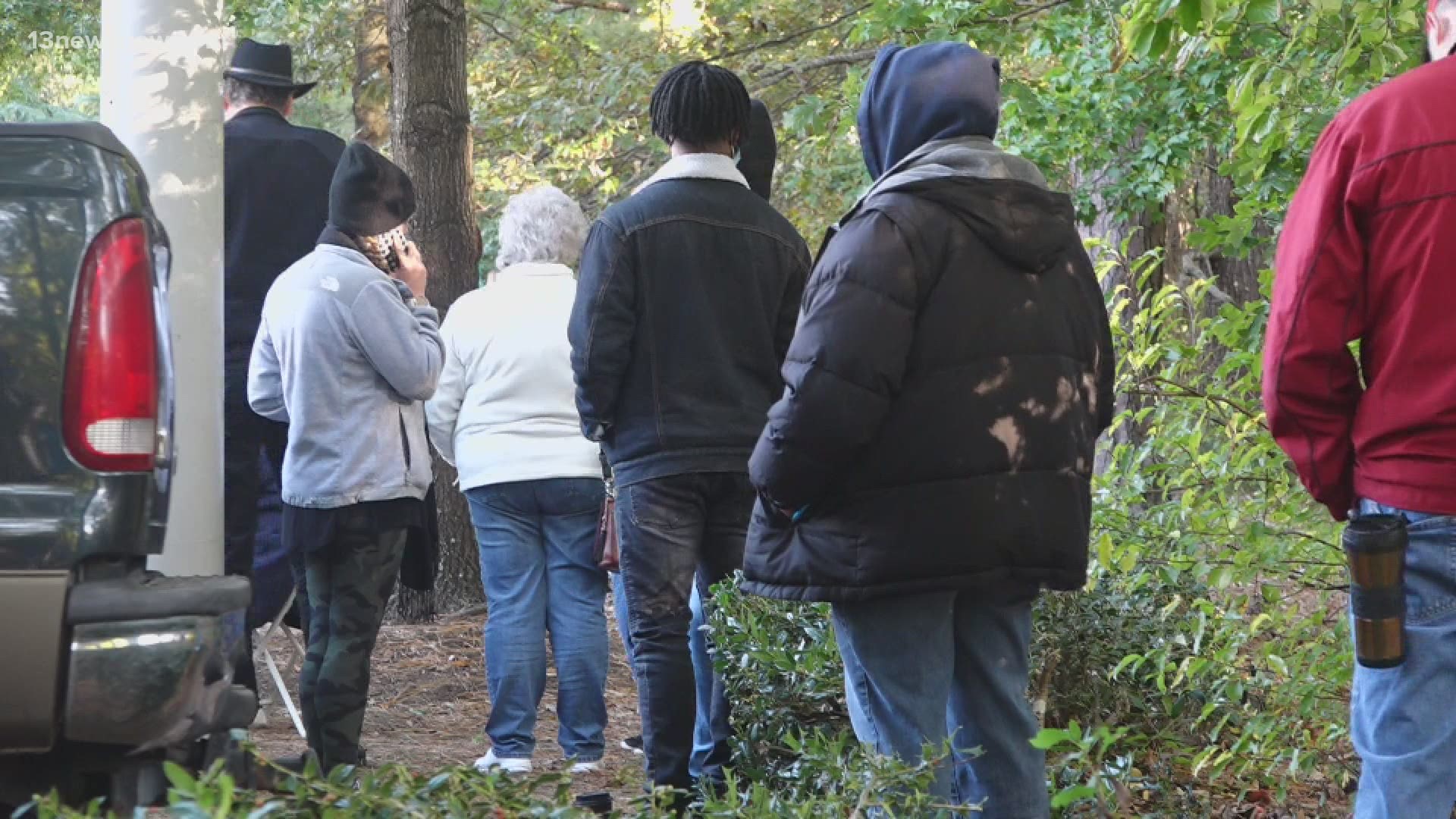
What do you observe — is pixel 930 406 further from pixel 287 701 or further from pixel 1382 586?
pixel 287 701

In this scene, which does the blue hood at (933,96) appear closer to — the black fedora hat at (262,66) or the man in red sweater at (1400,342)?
the man in red sweater at (1400,342)

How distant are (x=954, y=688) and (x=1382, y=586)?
113 centimetres

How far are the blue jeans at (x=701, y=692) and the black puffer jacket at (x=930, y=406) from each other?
163cm

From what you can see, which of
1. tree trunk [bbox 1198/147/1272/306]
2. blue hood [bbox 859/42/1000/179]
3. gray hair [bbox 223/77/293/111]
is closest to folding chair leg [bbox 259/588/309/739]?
gray hair [bbox 223/77/293/111]

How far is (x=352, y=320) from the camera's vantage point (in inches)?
217

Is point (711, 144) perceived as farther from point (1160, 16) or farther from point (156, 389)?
point (156, 389)

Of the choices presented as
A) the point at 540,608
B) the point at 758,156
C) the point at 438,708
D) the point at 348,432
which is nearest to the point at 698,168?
the point at 758,156

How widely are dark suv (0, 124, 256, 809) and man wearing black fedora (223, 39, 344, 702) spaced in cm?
282

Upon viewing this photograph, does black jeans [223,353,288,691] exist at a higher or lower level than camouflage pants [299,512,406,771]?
higher

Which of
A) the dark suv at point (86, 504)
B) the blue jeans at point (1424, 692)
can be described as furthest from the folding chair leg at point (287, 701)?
the blue jeans at point (1424, 692)

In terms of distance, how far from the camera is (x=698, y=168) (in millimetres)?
5398

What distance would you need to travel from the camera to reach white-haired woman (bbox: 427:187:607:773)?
6.28m

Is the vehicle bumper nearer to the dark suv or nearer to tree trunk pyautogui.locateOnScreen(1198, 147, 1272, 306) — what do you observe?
the dark suv

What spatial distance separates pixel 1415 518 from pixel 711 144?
2.73m
